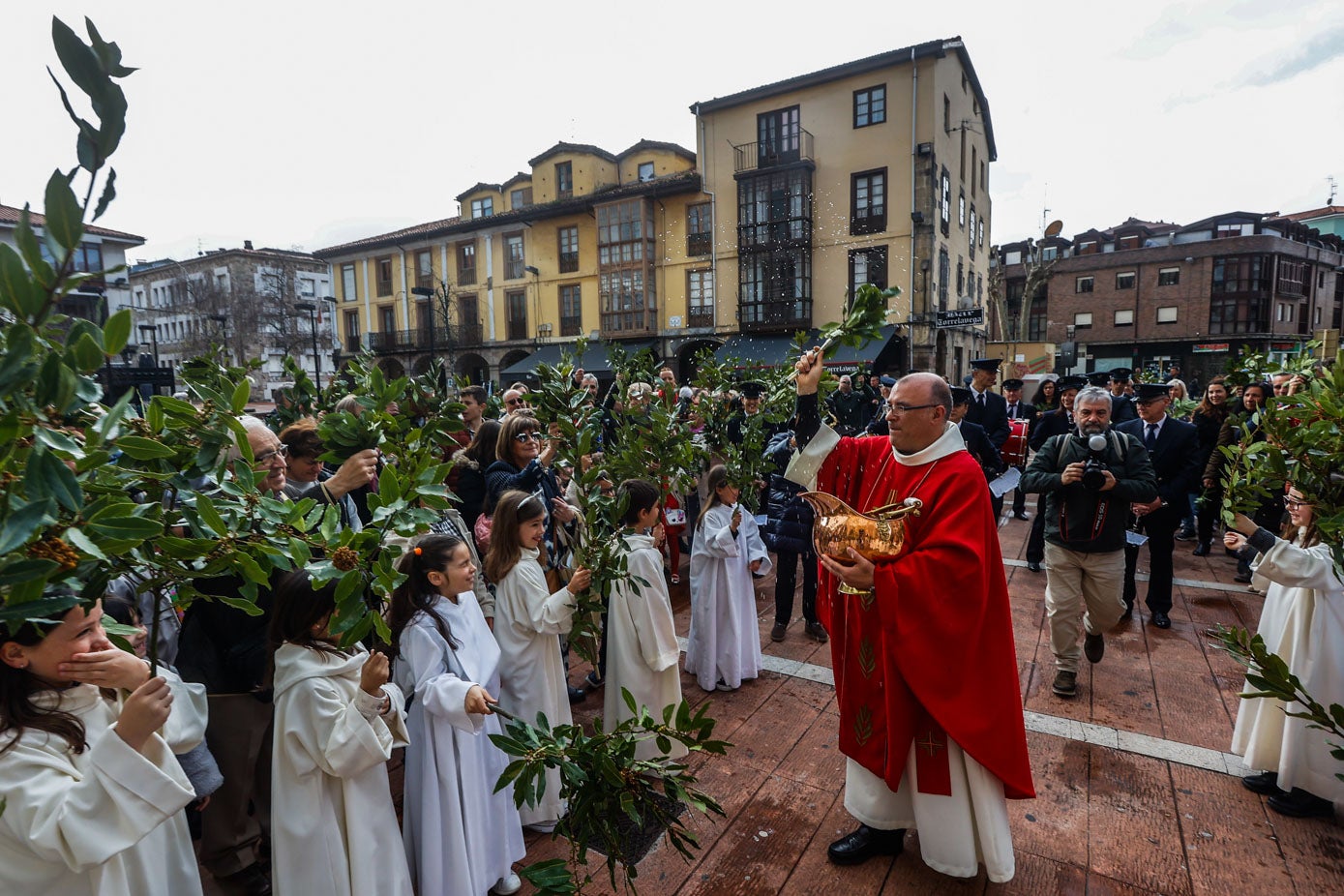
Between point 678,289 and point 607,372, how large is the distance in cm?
409

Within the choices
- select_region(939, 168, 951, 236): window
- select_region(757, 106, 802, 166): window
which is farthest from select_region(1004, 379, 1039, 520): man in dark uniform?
select_region(757, 106, 802, 166): window

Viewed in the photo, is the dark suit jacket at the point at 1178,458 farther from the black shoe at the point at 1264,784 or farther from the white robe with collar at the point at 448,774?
the white robe with collar at the point at 448,774

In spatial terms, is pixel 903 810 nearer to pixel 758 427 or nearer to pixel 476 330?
pixel 758 427

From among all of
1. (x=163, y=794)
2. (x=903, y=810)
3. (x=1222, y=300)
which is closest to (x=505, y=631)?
(x=163, y=794)

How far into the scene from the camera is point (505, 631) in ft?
11.0

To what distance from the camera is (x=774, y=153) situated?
76.6ft

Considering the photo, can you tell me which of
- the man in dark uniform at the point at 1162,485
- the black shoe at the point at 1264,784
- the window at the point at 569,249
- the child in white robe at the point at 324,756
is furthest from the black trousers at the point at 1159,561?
the window at the point at 569,249

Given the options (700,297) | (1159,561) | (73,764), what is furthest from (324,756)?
(700,297)

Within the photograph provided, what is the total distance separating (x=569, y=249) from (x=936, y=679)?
27513 mm

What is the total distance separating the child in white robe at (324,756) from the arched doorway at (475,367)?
96.3ft

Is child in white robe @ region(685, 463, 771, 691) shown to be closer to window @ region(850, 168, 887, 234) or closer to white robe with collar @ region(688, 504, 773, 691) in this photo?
white robe with collar @ region(688, 504, 773, 691)

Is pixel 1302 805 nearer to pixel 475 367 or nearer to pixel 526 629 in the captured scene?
pixel 526 629

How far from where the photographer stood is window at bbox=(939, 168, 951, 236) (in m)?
21.5

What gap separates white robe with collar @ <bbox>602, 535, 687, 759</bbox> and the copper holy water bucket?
121cm
